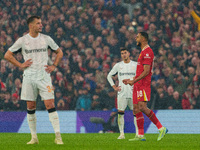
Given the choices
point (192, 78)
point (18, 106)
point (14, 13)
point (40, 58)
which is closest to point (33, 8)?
point (14, 13)

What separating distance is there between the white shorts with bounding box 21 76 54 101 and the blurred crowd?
728 centimetres

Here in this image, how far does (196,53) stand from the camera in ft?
48.9

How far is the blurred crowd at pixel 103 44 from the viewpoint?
14.8 meters

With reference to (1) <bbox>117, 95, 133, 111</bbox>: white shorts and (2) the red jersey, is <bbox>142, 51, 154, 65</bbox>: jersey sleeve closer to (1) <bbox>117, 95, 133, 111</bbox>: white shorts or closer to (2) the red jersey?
(2) the red jersey

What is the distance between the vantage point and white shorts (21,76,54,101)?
296 inches

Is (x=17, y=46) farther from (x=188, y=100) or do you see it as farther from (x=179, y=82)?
(x=179, y=82)

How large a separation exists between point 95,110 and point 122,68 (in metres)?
3.45

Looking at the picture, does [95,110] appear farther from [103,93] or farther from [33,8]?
[33,8]

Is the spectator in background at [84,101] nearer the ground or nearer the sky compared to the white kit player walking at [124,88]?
nearer the ground

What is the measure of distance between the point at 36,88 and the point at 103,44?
9.69 metres

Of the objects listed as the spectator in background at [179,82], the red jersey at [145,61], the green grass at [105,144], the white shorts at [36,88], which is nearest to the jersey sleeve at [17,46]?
the white shorts at [36,88]

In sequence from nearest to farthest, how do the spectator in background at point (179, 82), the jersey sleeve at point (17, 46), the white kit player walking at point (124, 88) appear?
the jersey sleeve at point (17, 46) → the white kit player walking at point (124, 88) → the spectator in background at point (179, 82)

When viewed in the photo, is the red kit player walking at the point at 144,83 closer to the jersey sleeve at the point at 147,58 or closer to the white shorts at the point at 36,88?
the jersey sleeve at the point at 147,58

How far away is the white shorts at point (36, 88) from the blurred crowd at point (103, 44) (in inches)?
287
